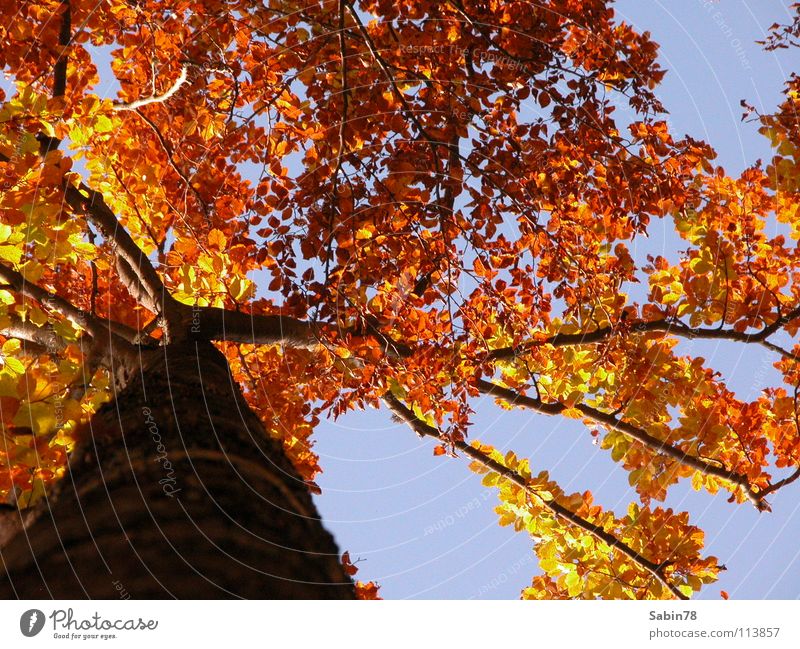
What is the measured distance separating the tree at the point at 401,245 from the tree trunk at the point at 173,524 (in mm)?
670

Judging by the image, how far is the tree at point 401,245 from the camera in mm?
4648

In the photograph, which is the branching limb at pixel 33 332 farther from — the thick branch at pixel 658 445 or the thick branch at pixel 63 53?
the thick branch at pixel 658 445

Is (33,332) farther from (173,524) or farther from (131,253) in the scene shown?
(173,524)

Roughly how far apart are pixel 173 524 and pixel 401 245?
13.5 ft

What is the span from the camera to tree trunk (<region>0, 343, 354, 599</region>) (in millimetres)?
1800

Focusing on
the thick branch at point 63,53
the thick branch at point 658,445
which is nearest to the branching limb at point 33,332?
the thick branch at point 63,53

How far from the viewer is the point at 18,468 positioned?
339cm

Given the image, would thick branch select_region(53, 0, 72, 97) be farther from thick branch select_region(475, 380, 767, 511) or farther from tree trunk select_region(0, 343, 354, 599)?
thick branch select_region(475, 380, 767, 511)

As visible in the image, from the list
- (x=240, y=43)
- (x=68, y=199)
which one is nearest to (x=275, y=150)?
(x=240, y=43)

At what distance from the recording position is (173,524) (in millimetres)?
1963

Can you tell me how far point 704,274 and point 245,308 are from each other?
15.5 ft

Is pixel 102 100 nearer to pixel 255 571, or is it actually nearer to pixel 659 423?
pixel 255 571

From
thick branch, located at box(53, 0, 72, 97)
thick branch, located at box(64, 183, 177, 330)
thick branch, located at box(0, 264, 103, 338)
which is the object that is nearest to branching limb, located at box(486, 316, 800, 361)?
thick branch, located at box(64, 183, 177, 330)

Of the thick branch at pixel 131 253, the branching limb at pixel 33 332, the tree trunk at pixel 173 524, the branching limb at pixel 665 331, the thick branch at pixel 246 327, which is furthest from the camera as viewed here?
the branching limb at pixel 665 331
